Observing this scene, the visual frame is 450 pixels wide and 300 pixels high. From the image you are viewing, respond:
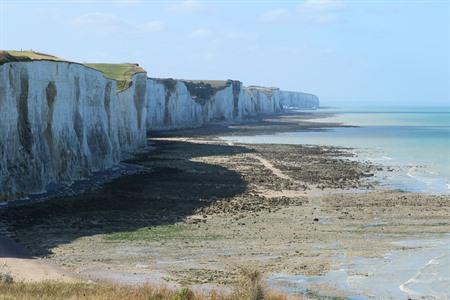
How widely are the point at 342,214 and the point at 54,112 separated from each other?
1510 centimetres

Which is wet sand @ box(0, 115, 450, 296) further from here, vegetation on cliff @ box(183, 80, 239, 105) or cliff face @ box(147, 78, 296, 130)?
vegetation on cliff @ box(183, 80, 239, 105)

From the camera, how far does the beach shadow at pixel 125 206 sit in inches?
864

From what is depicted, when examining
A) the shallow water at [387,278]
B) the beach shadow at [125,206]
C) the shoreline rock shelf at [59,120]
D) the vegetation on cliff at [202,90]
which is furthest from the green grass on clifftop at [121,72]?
the vegetation on cliff at [202,90]

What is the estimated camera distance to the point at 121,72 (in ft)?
206

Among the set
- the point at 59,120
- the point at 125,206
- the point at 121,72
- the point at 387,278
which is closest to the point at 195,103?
the point at 121,72

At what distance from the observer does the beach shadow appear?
72.0 ft

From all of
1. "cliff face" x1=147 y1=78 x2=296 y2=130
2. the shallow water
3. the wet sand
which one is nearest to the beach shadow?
the wet sand

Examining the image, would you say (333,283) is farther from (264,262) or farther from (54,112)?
(54,112)

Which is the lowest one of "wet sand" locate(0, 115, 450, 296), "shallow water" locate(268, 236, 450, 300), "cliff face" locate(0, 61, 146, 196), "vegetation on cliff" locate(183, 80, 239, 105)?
"shallow water" locate(268, 236, 450, 300)

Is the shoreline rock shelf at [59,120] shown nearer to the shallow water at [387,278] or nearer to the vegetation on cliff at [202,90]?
the shallow water at [387,278]

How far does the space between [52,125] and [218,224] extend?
12241 millimetres

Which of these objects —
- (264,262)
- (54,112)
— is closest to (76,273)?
(264,262)

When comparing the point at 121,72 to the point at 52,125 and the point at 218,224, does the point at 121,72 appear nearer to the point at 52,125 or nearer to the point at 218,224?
the point at 52,125

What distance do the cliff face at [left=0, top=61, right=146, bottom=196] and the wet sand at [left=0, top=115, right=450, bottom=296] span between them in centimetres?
205
